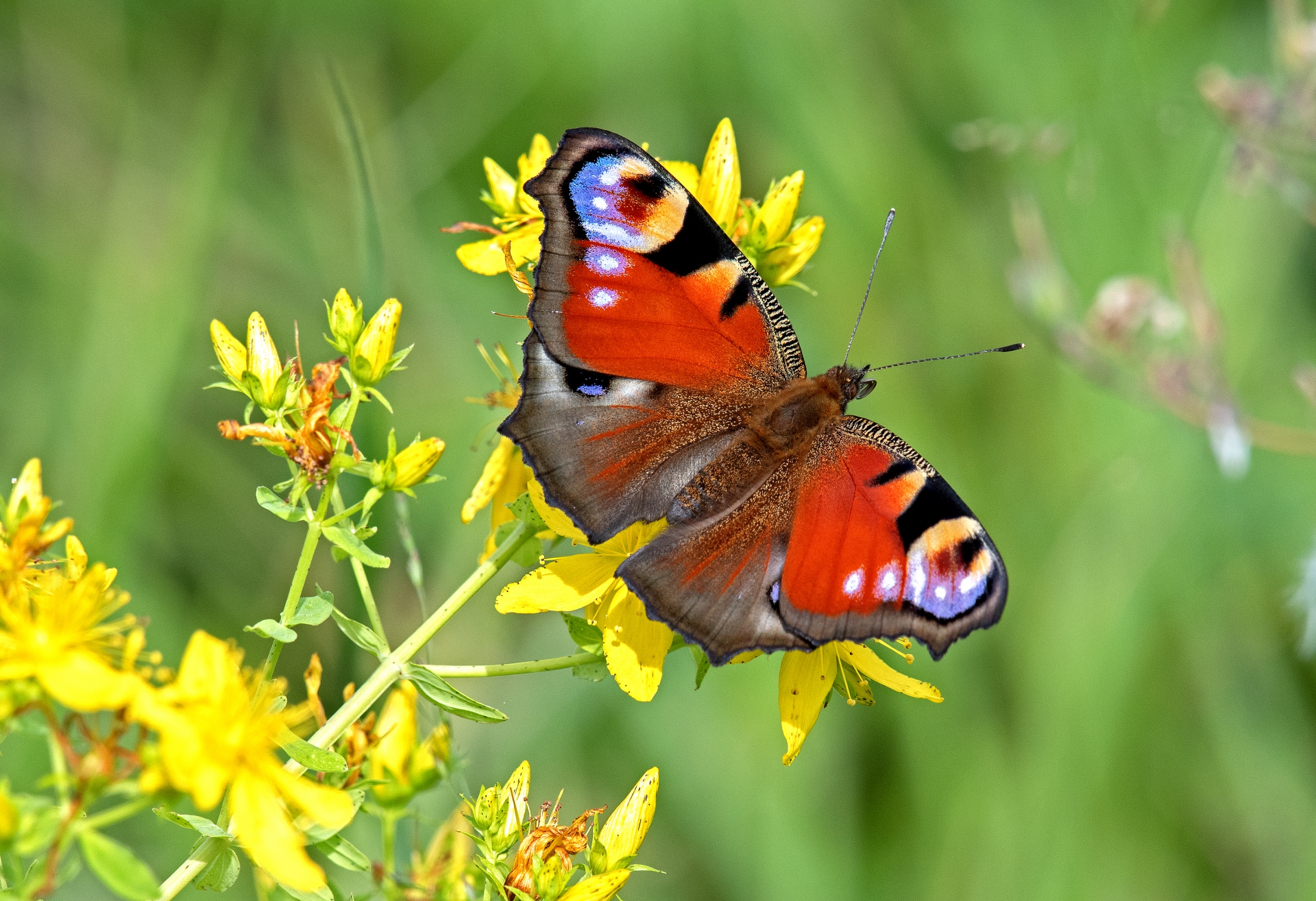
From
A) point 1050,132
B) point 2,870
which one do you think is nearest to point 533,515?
point 2,870

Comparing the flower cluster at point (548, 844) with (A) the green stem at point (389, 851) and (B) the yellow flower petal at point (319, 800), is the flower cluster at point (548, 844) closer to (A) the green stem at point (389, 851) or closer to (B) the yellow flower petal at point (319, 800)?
(A) the green stem at point (389, 851)

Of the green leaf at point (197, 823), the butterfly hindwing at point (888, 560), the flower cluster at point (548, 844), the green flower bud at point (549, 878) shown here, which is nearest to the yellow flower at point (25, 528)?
the green leaf at point (197, 823)

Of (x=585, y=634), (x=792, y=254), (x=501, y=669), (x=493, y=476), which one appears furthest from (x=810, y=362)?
(x=501, y=669)

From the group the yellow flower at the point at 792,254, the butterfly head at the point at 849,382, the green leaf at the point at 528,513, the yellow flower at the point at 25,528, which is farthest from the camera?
the butterfly head at the point at 849,382

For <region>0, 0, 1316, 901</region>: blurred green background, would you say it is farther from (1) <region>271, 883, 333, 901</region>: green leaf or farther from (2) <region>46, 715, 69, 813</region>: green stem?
(2) <region>46, 715, 69, 813</region>: green stem

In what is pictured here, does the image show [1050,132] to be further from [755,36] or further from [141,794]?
[141,794]

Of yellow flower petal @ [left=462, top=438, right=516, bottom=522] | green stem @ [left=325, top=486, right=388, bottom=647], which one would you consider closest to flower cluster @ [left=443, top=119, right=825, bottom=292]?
yellow flower petal @ [left=462, top=438, right=516, bottom=522]

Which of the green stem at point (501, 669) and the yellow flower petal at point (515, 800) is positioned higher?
the green stem at point (501, 669)
